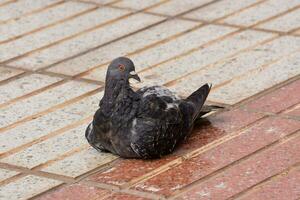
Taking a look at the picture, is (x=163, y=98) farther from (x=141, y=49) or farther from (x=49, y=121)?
(x=141, y=49)

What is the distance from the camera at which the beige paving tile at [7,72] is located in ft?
24.8

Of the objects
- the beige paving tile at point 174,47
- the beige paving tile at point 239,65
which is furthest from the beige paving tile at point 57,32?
the beige paving tile at point 239,65

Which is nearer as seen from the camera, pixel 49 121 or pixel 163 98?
pixel 163 98

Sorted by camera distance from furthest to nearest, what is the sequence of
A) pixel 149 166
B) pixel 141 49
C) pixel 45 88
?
1. pixel 141 49
2. pixel 45 88
3. pixel 149 166

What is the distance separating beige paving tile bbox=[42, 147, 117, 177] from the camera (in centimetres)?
611

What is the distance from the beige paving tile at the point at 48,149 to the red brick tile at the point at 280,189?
1.16 metres

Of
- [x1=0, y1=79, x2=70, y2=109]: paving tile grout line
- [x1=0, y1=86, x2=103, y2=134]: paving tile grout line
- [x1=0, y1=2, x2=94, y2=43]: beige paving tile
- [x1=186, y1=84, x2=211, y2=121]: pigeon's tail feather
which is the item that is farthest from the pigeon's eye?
[x1=0, y1=2, x2=94, y2=43]: beige paving tile

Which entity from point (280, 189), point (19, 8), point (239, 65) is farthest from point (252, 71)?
point (19, 8)

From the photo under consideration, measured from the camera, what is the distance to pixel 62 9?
8.76m

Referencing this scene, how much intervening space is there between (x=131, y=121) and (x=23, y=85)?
1458 mm

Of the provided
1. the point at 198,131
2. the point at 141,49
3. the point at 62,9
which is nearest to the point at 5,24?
Result: the point at 62,9

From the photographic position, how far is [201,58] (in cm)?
763

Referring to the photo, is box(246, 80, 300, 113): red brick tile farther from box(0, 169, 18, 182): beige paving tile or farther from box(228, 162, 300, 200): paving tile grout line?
box(0, 169, 18, 182): beige paving tile

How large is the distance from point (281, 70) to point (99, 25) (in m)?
1.61
